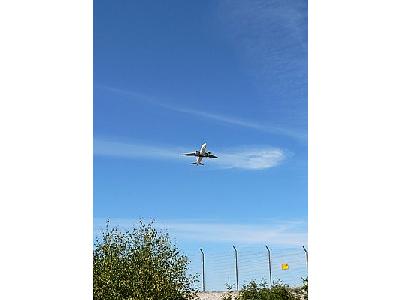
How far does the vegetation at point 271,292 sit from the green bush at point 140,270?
3.98 ft

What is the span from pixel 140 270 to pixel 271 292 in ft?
7.82

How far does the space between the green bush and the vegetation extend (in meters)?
1.21

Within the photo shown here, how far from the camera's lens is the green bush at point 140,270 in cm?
658

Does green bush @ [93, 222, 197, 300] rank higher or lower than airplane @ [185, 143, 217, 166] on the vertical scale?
lower

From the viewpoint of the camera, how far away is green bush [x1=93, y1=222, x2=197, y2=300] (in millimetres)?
6582

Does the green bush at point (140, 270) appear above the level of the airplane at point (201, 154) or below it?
below

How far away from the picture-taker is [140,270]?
6676mm
